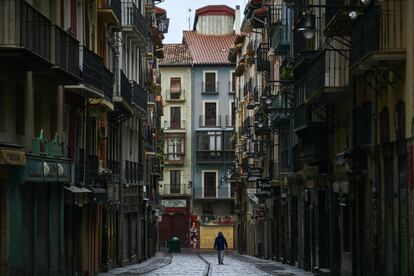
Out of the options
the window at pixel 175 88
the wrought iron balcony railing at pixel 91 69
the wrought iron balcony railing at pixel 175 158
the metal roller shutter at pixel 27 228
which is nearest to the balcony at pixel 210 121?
the window at pixel 175 88

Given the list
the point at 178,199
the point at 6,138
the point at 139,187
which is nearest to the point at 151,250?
the point at 139,187

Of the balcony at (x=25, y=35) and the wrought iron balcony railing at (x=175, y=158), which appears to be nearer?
the balcony at (x=25, y=35)

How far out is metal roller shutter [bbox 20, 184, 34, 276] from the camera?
27344 mm

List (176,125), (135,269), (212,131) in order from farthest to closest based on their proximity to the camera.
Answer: (176,125), (212,131), (135,269)

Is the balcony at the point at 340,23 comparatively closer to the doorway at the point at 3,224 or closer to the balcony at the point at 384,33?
the balcony at the point at 384,33

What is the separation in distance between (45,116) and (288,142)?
22.4 meters

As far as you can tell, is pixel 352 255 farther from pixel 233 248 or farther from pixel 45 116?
pixel 233 248

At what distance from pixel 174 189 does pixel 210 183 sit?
3.53m

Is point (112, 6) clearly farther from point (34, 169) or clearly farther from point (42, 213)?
point (34, 169)

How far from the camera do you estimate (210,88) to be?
112188mm

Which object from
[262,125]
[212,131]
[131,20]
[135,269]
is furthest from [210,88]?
[135,269]

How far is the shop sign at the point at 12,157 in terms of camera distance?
2299 cm

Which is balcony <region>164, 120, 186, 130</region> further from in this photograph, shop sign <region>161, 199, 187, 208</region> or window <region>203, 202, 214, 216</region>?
window <region>203, 202, 214, 216</region>

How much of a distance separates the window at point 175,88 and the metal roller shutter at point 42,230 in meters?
81.4
